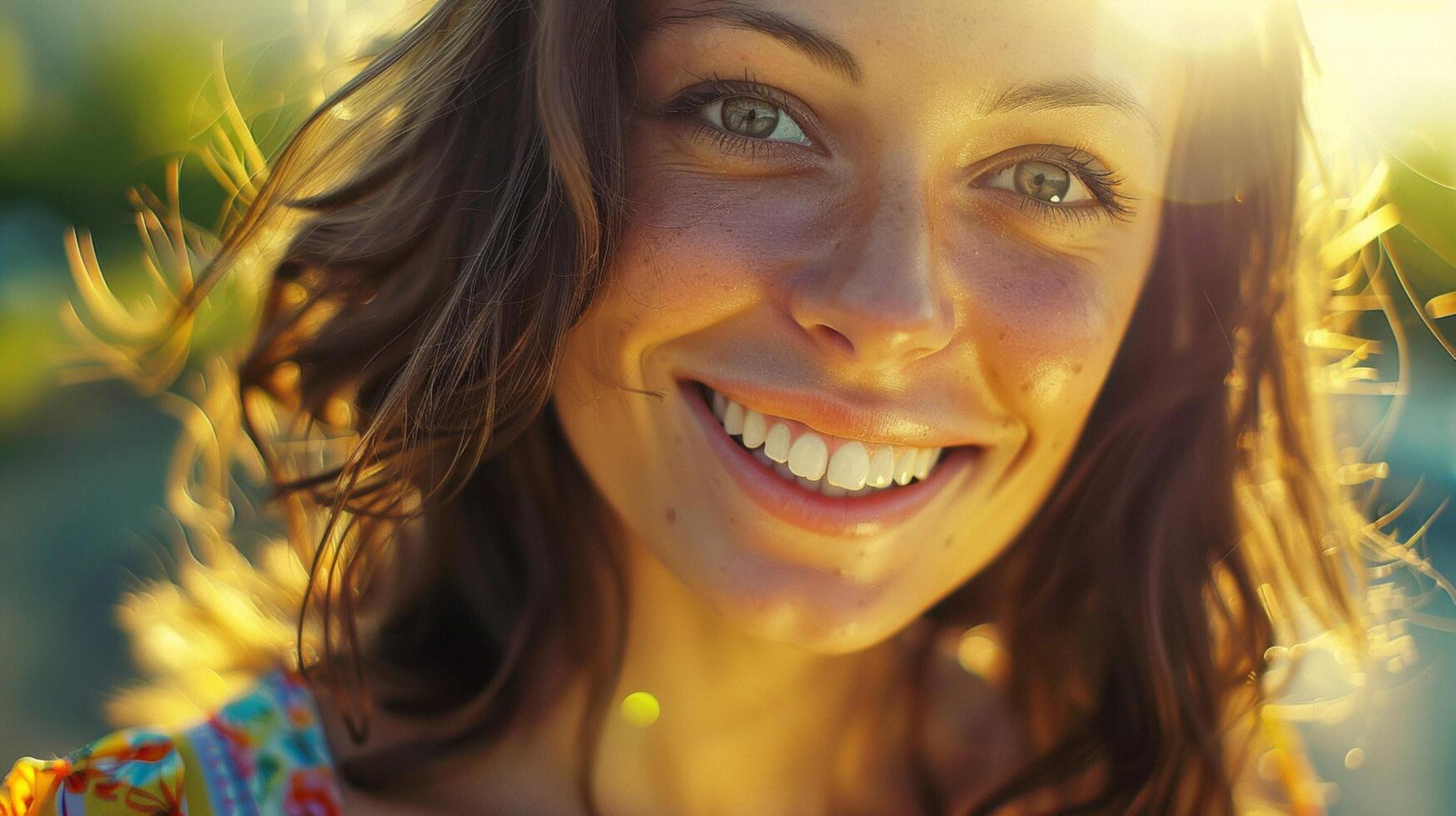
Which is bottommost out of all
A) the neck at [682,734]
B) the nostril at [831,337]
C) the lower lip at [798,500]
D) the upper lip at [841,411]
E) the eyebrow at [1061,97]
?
the neck at [682,734]

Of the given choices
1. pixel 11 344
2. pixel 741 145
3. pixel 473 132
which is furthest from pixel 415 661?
pixel 11 344

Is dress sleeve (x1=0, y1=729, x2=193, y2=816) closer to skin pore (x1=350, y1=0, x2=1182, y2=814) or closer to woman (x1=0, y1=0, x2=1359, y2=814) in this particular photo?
woman (x1=0, y1=0, x2=1359, y2=814)

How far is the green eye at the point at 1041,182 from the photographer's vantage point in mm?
1644

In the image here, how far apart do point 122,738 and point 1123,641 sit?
153 centimetres

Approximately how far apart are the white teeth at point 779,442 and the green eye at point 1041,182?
40 centimetres

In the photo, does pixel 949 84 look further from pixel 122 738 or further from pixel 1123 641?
pixel 122 738

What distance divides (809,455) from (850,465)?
0.05 metres

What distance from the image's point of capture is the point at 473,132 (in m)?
1.77

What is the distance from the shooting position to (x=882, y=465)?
166cm

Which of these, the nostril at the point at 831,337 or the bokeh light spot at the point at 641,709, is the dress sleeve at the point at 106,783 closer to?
the bokeh light spot at the point at 641,709

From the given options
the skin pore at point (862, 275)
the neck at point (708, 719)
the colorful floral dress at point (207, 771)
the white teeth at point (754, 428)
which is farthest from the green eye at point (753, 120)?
the colorful floral dress at point (207, 771)

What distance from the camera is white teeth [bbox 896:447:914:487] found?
1676mm

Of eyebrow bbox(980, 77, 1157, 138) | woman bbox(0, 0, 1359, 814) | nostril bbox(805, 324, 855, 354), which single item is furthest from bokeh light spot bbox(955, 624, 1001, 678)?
eyebrow bbox(980, 77, 1157, 138)

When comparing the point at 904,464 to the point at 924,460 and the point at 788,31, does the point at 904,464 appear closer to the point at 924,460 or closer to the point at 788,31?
the point at 924,460
